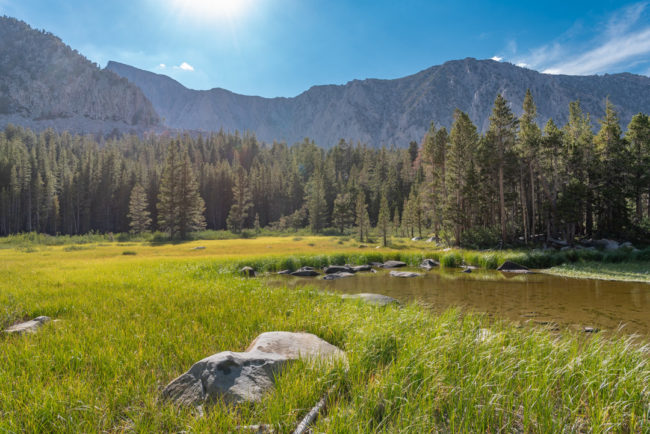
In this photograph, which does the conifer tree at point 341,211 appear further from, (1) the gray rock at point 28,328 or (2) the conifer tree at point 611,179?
(1) the gray rock at point 28,328

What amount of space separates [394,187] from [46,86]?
22793 centimetres

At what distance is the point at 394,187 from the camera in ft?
277

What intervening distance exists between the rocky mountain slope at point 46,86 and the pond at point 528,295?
228396mm

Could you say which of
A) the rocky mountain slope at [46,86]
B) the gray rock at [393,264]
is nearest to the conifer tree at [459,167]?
the gray rock at [393,264]

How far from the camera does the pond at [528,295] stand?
406 inches

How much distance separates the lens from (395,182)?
280ft

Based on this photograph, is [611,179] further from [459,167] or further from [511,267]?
[511,267]

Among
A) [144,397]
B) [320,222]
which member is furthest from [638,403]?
[320,222]

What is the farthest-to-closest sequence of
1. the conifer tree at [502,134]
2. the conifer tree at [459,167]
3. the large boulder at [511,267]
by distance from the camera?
the conifer tree at [459,167] < the conifer tree at [502,134] < the large boulder at [511,267]

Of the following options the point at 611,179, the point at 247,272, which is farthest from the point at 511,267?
the point at 611,179

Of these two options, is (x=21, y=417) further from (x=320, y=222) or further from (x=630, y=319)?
(x=320, y=222)

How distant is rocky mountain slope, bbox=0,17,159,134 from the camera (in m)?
172

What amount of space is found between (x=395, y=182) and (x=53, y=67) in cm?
23906

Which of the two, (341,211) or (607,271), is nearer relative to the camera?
(607,271)
